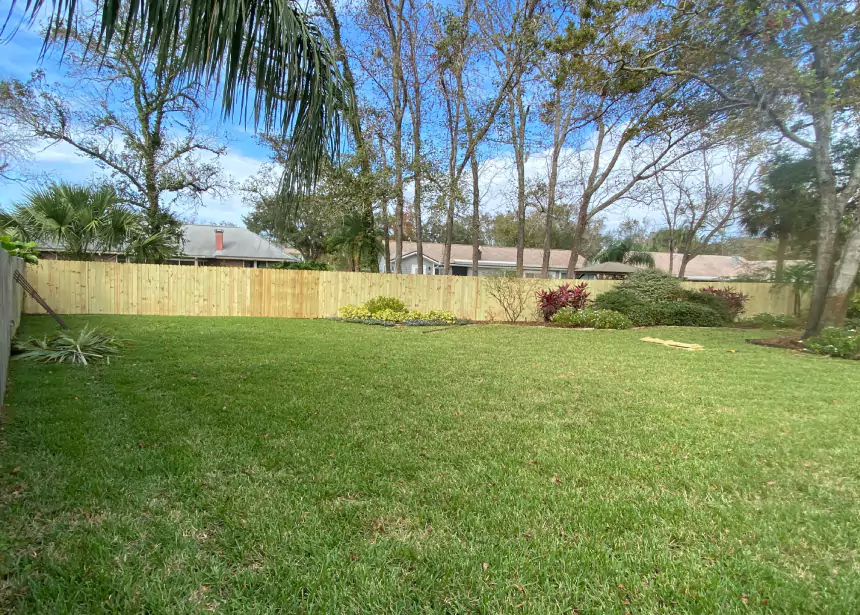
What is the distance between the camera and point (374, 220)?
15.1 meters

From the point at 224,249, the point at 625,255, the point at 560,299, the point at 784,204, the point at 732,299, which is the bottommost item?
the point at 560,299

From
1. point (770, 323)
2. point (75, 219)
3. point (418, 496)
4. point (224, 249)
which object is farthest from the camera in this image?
point (224, 249)

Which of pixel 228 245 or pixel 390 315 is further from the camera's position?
pixel 228 245

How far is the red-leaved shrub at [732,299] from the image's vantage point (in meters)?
14.4

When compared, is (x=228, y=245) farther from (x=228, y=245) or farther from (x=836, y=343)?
(x=836, y=343)

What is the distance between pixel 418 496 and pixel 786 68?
34.1ft

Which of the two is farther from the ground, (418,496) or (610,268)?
(610,268)

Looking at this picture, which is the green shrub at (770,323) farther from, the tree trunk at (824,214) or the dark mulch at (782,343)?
the dark mulch at (782,343)

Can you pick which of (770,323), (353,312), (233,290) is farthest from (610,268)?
(233,290)

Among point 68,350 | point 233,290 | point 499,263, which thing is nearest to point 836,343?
point 68,350

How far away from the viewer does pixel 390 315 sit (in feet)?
39.5

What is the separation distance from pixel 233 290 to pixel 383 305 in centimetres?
463

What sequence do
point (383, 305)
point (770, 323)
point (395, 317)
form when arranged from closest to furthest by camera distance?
point (395, 317) < point (383, 305) < point (770, 323)

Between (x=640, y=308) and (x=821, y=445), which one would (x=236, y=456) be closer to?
(x=821, y=445)
